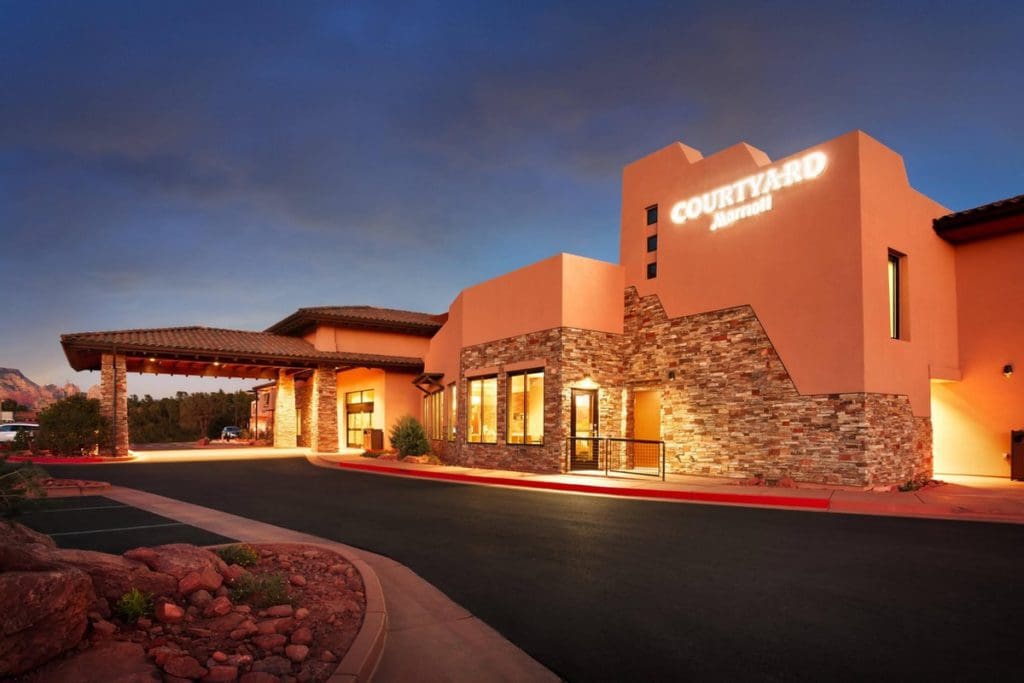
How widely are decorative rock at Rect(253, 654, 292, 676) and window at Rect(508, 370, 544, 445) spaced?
16.4 meters

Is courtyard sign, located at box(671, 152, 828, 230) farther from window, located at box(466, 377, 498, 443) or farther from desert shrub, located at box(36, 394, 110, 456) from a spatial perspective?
desert shrub, located at box(36, 394, 110, 456)

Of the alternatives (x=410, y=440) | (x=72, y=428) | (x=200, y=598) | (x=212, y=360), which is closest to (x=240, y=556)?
(x=200, y=598)

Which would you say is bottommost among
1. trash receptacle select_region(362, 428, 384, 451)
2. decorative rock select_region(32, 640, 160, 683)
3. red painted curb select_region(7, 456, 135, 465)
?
red painted curb select_region(7, 456, 135, 465)

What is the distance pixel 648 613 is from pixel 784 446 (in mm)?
12041

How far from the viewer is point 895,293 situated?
16.8 meters

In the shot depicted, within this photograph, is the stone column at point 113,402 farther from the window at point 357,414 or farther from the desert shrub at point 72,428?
the window at point 357,414

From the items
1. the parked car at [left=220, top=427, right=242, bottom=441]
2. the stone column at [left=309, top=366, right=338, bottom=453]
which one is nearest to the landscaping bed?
the stone column at [left=309, top=366, right=338, bottom=453]

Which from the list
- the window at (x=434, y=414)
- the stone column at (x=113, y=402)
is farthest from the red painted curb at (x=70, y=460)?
the window at (x=434, y=414)

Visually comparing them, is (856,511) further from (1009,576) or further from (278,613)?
(278,613)

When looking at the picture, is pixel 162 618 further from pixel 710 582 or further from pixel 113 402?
pixel 113 402

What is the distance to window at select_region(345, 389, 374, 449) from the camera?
110 ft

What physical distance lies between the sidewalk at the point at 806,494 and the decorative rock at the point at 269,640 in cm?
1060

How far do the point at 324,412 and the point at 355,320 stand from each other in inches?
191

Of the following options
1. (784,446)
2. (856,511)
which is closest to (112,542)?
(856,511)
